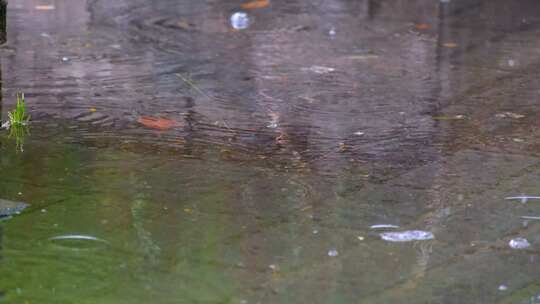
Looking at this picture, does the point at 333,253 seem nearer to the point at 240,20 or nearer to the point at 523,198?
the point at 523,198

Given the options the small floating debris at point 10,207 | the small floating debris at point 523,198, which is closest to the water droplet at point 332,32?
the small floating debris at point 523,198

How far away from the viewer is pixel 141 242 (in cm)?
331

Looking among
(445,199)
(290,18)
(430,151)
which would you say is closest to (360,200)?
(445,199)

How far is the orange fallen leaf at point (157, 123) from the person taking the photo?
4.76 meters

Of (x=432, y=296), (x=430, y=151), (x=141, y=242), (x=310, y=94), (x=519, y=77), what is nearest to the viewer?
(x=432, y=296)

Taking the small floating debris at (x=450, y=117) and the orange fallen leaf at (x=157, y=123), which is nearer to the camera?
the orange fallen leaf at (x=157, y=123)

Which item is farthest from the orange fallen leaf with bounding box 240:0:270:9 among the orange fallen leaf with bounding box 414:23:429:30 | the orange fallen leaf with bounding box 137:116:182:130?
the orange fallen leaf with bounding box 137:116:182:130

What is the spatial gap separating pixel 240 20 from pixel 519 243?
459cm

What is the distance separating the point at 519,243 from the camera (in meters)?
3.37

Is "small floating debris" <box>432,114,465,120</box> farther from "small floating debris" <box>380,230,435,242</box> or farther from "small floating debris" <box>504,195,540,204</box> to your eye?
"small floating debris" <box>380,230,435,242</box>

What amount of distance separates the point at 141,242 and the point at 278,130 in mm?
1560

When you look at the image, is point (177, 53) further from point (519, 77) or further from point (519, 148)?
point (519, 148)

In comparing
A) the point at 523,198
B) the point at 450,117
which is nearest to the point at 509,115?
the point at 450,117

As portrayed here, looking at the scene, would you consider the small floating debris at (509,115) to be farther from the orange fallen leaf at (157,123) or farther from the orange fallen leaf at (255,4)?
the orange fallen leaf at (255,4)
